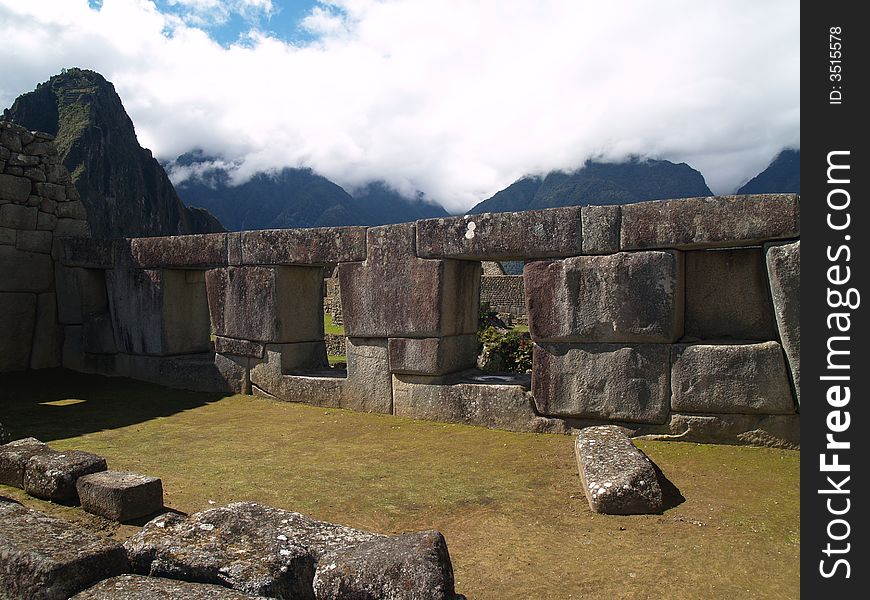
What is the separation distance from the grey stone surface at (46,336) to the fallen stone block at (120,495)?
764 centimetres

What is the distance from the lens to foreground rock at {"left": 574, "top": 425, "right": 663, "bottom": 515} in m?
4.46

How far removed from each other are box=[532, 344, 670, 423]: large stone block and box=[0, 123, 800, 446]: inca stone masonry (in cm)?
2

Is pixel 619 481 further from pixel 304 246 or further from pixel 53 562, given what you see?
pixel 304 246

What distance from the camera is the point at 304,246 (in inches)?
331

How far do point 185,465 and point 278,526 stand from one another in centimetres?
279

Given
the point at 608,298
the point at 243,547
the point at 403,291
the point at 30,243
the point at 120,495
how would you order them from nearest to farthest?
the point at 243,547 < the point at 120,495 < the point at 608,298 < the point at 403,291 < the point at 30,243

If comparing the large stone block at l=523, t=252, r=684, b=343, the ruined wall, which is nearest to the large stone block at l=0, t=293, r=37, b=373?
the ruined wall

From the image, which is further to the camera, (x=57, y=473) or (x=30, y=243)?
(x=30, y=243)

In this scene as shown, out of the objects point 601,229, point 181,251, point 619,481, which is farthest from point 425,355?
point 181,251

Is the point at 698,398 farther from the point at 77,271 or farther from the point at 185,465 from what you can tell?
the point at 77,271

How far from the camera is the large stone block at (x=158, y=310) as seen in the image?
9.87 meters

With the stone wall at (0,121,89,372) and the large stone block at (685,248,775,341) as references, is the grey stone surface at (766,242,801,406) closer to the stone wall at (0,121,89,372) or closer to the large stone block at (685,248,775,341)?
the large stone block at (685,248,775,341)

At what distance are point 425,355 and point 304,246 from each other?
7.47 feet

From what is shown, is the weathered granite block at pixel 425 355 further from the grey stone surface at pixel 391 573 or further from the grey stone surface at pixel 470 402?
the grey stone surface at pixel 391 573
